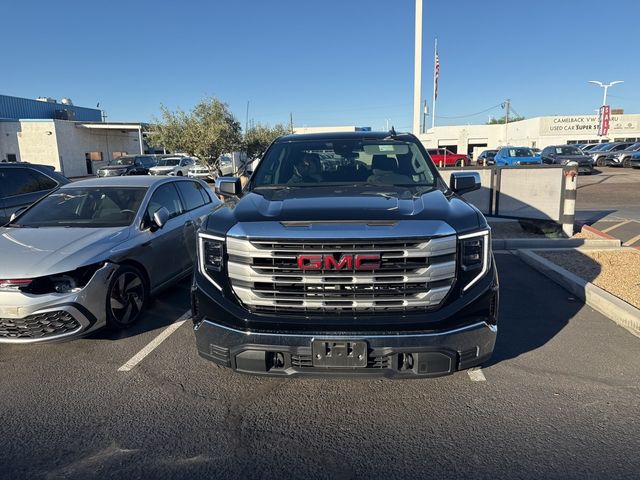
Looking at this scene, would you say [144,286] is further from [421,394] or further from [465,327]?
[465,327]

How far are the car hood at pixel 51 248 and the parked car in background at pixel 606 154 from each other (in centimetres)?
3485

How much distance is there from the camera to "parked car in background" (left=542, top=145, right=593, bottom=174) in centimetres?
2605

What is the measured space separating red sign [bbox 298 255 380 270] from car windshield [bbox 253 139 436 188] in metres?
1.39

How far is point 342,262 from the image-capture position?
2748mm

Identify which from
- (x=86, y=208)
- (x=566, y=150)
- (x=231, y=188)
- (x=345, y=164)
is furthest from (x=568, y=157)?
(x=86, y=208)

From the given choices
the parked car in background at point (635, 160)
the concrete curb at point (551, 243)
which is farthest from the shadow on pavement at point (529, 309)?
the parked car in background at point (635, 160)

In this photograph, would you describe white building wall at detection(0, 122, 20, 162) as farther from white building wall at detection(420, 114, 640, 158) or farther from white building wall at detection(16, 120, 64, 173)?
white building wall at detection(420, 114, 640, 158)

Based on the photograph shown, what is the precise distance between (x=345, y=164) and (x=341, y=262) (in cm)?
182

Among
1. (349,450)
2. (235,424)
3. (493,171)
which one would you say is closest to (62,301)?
(235,424)

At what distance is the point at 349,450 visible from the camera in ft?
9.07

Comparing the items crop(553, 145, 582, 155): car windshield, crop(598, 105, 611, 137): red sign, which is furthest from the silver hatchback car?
crop(598, 105, 611, 137): red sign

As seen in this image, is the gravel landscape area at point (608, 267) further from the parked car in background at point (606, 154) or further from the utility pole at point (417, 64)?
the parked car in background at point (606, 154)

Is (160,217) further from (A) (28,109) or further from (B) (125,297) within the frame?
(A) (28,109)

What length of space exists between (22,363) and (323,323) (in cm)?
304
